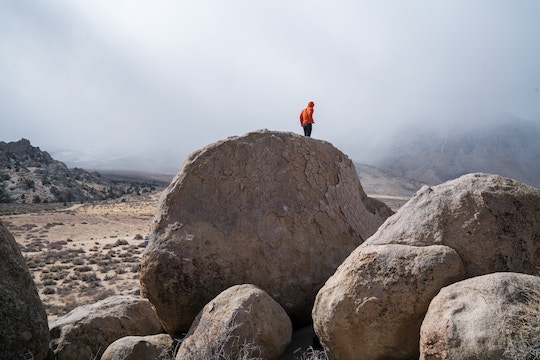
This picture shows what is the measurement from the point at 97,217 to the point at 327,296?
3455 cm

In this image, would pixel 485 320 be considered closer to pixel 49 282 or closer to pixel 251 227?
pixel 251 227

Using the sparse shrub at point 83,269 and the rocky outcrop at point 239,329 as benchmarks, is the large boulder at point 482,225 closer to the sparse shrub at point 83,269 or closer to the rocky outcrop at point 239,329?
the rocky outcrop at point 239,329

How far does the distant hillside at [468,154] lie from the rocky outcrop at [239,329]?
321 feet

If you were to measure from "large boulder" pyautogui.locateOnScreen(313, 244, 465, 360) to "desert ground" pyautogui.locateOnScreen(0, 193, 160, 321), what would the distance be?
8968 millimetres

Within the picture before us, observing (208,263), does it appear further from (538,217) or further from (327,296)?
(538,217)

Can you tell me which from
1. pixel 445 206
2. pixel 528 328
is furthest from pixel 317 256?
pixel 528 328

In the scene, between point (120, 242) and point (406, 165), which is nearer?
point (120, 242)

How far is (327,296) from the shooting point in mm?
3953

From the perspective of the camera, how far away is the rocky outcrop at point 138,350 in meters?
4.60

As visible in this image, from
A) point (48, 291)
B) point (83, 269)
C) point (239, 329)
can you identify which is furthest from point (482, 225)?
point (83, 269)

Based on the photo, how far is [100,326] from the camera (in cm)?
538

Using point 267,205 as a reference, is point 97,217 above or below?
below

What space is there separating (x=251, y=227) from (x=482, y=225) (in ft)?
9.63

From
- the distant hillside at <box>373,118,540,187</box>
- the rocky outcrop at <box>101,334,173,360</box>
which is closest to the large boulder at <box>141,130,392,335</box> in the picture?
the rocky outcrop at <box>101,334,173,360</box>
